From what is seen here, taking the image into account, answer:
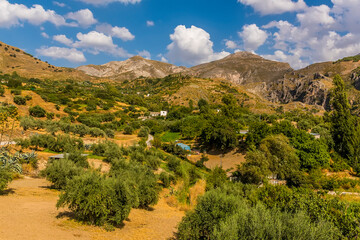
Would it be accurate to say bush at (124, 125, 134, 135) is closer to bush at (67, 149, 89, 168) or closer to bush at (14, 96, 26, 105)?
bush at (14, 96, 26, 105)

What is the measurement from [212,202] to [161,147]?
115ft

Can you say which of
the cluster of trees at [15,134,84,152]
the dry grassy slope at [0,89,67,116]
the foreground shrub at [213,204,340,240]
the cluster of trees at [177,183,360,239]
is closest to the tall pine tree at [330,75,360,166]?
the cluster of trees at [177,183,360,239]

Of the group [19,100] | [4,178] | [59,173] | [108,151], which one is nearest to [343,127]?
[108,151]

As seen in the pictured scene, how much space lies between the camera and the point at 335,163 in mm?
30391

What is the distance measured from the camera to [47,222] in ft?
32.3

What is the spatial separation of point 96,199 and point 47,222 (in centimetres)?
261

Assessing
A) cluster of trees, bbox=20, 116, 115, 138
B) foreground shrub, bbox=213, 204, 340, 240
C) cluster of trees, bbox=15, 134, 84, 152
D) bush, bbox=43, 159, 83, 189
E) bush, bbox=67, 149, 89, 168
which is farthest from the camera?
cluster of trees, bbox=20, 116, 115, 138

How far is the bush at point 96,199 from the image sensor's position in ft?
32.9

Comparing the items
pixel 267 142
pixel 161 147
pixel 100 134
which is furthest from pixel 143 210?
pixel 100 134

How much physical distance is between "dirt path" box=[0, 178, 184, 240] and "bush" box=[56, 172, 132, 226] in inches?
24.0

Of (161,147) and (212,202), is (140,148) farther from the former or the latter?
(212,202)

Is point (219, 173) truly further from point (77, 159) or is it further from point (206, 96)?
point (206, 96)

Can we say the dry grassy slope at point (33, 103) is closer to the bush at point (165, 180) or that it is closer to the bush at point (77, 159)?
the bush at point (77, 159)

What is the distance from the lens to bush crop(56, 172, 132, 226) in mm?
10031
